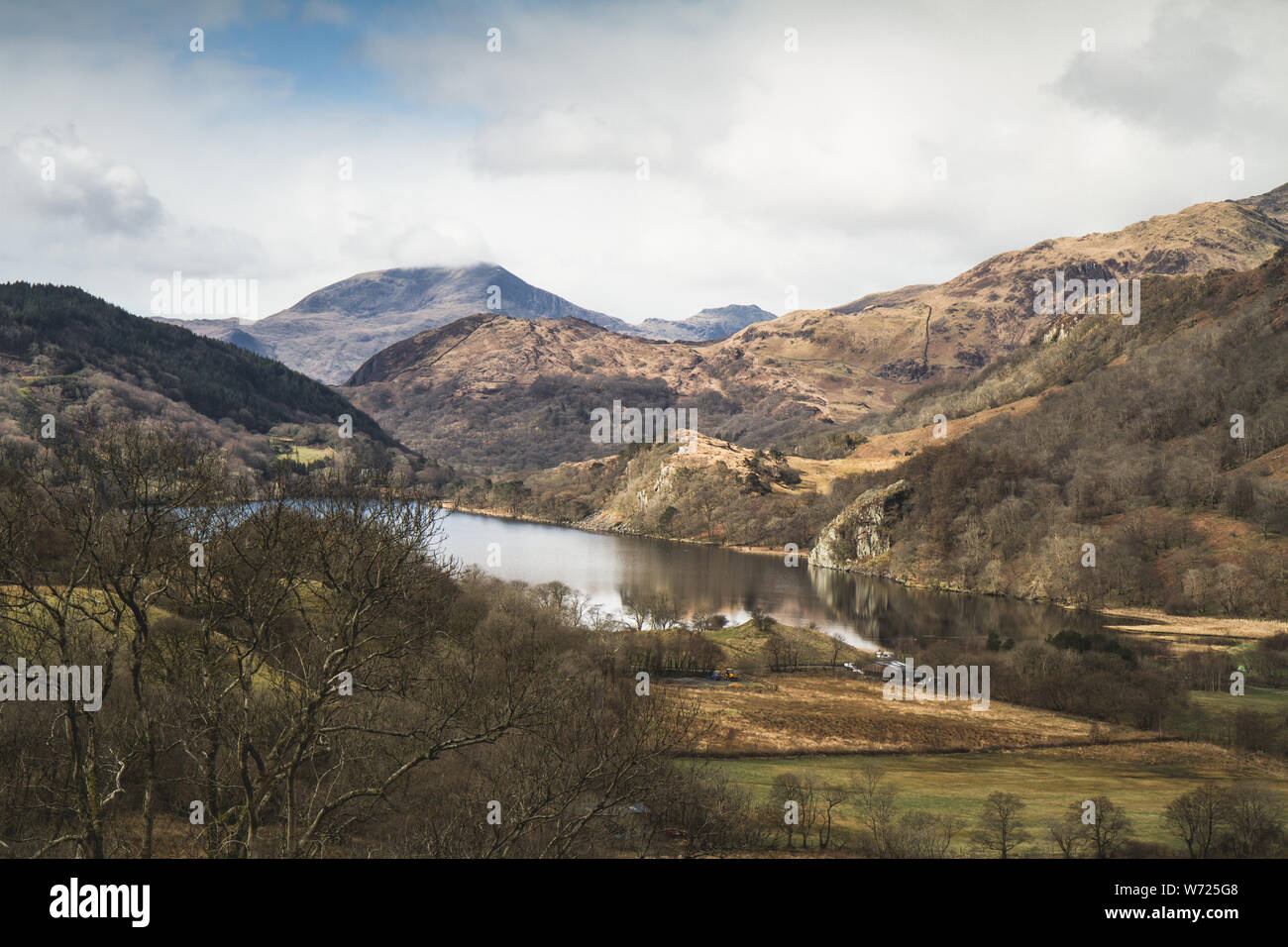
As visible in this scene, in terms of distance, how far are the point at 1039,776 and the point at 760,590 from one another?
69298 mm

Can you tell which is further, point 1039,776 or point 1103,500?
point 1103,500

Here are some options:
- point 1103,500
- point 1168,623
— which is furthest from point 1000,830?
point 1103,500

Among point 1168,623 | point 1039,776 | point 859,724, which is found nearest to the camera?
point 1039,776

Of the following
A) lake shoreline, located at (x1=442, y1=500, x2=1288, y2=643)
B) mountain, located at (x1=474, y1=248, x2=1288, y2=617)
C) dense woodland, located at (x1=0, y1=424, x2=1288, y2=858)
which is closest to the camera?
dense woodland, located at (x1=0, y1=424, x2=1288, y2=858)

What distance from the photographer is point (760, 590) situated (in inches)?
4651

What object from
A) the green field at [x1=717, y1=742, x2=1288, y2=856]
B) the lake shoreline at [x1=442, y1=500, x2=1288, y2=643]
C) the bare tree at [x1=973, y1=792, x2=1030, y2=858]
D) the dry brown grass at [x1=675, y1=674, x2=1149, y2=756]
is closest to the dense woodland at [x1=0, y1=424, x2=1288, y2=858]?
the bare tree at [x1=973, y1=792, x2=1030, y2=858]

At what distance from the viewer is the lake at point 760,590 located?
3824 inches

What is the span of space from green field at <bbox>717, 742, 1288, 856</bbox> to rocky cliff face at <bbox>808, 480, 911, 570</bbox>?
92.0m

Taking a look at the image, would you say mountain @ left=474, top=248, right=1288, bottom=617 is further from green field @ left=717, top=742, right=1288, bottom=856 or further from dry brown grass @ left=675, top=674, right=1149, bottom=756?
green field @ left=717, top=742, right=1288, bottom=856

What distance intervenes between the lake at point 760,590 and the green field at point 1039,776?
32.0m

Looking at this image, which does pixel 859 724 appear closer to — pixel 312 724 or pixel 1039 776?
pixel 1039 776

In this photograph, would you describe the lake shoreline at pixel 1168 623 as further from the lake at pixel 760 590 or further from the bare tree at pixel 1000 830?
the bare tree at pixel 1000 830

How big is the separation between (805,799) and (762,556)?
126188 millimetres

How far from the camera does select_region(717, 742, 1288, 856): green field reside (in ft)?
130
